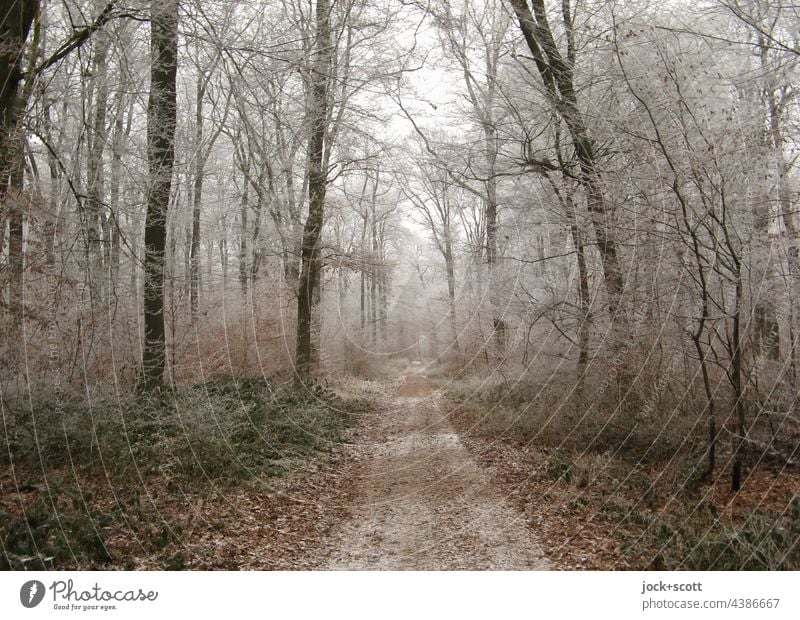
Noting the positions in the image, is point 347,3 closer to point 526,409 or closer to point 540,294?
point 540,294

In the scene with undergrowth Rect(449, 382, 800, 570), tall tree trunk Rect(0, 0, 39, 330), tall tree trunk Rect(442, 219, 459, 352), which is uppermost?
tall tree trunk Rect(0, 0, 39, 330)

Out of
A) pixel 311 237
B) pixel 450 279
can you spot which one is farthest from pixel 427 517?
pixel 450 279

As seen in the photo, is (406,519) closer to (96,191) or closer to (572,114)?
(572,114)

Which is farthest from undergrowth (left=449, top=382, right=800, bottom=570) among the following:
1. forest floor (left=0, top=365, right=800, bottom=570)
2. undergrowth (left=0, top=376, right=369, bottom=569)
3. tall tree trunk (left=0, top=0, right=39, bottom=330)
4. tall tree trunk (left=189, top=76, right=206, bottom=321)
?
tall tree trunk (left=189, top=76, right=206, bottom=321)

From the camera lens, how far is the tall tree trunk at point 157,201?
321 inches

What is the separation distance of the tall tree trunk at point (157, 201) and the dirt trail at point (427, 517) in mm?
3820

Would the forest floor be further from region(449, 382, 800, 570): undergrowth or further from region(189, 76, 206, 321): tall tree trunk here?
region(189, 76, 206, 321): tall tree trunk

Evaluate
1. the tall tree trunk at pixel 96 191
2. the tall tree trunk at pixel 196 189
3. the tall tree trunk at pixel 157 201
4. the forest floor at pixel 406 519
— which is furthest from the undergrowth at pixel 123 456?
the tall tree trunk at pixel 196 189

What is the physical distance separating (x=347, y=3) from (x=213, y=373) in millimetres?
7372
